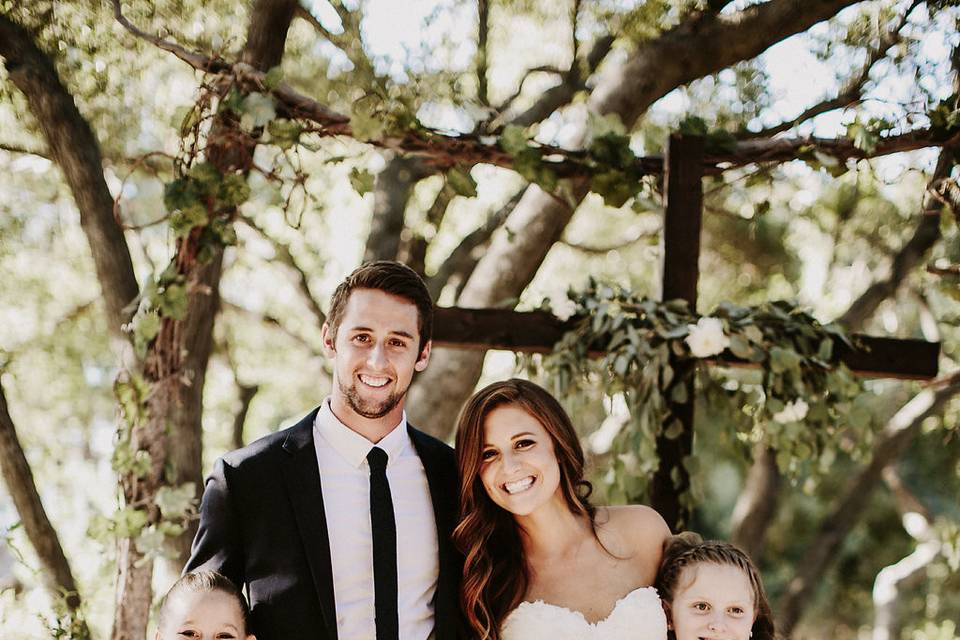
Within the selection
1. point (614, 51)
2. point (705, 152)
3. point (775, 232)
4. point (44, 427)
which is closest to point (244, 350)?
point (44, 427)

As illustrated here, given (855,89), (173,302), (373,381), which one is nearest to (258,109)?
(173,302)

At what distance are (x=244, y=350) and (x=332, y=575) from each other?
5835 millimetres

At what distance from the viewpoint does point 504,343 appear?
134 inches

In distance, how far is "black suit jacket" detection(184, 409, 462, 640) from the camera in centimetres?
242

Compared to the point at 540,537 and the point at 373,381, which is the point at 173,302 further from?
the point at 540,537

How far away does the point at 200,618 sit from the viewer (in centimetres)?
229

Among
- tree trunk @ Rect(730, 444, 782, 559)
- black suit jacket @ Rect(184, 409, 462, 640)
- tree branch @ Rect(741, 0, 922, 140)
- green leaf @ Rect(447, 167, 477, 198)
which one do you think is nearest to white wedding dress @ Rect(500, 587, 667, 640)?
black suit jacket @ Rect(184, 409, 462, 640)

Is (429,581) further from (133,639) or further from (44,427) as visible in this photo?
(44,427)

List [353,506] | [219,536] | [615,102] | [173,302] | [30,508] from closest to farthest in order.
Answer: [219,536]
[353,506]
[173,302]
[30,508]
[615,102]

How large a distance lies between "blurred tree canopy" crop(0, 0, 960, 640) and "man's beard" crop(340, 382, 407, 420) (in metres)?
0.90

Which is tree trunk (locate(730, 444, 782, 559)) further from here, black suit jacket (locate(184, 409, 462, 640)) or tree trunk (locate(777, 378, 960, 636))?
black suit jacket (locate(184, 409, 462, 640))

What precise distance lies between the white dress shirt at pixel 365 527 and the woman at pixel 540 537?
129mm

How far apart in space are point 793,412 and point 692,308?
0.54 meters

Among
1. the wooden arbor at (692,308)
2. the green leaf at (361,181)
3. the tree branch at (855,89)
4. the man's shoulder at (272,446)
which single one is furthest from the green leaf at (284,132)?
the tree branch at (855,89)
